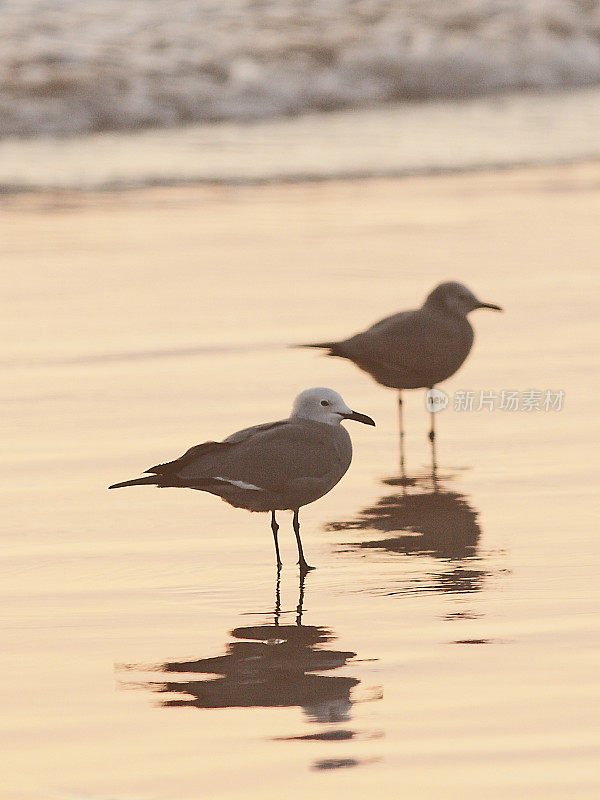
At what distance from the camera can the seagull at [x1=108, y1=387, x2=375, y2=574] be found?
5402 millimetres

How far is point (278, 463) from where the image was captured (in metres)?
5.46

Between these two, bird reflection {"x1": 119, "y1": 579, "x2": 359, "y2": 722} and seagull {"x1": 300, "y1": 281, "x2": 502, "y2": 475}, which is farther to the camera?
seagull {"x1": 300, "y1": 281, "x2": 502, "y2": 475}

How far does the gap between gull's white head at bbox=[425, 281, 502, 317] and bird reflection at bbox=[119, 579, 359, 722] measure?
299cm

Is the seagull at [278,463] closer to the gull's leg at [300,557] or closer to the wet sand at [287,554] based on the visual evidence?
the gull's leg at [300,557]

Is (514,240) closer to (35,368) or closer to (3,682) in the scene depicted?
(35,368)

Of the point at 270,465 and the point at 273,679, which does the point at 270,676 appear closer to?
the point at 273,679

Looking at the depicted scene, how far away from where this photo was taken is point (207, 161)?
1609cm

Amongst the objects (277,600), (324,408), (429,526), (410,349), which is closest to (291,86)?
(410,349)

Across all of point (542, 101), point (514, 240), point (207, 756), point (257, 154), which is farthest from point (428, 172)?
point (207, 756)

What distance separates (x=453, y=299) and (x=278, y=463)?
248 centimetres

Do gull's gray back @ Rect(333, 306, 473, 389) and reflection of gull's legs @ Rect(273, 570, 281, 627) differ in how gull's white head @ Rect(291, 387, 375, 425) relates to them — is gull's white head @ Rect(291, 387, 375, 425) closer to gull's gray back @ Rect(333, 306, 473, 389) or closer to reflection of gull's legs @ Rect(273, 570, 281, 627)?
reflection of gull's legs @ Rect(273, 570, 281, 627)

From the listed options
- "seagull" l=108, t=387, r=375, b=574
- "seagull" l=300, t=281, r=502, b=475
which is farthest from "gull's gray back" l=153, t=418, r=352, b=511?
"seagull" l=300, t=281, r=502, b=475

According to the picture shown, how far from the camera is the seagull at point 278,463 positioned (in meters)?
5.40

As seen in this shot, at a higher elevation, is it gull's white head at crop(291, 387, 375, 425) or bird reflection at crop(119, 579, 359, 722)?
gull's white head at crop(291, 387, 375, 425)
